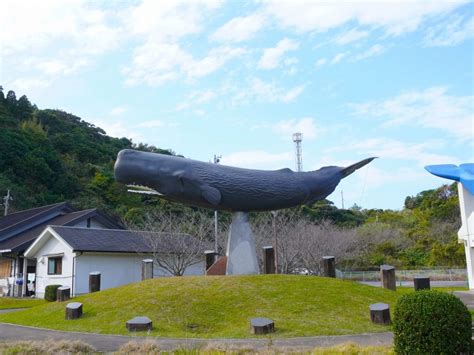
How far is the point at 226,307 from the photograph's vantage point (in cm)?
1353

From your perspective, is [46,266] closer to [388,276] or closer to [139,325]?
[139,325]

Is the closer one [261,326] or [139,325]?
[261,326]

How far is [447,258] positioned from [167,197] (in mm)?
33566

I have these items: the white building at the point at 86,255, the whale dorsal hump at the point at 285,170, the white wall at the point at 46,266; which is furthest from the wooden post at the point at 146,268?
the white wall at the point at 46,266

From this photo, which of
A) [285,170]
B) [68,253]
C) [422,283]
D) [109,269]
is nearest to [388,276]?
[422,283]

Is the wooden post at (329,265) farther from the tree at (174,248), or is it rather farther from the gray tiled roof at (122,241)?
the gray tiled roof at (122,241)

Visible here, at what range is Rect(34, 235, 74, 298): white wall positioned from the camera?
2811 centimetres

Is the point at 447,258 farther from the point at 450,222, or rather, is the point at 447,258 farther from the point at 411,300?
the point at 411,300

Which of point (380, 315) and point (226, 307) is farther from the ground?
point (226, 307)

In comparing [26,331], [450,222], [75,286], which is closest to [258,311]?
[26,331]

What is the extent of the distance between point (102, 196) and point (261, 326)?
45.5 m

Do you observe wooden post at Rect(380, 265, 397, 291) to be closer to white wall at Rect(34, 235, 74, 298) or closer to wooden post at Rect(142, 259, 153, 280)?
wooden post at Rect(142, 259, 153, 280)

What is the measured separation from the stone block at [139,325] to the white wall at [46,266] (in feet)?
55.5

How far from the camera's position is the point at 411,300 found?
7469 millimetres
